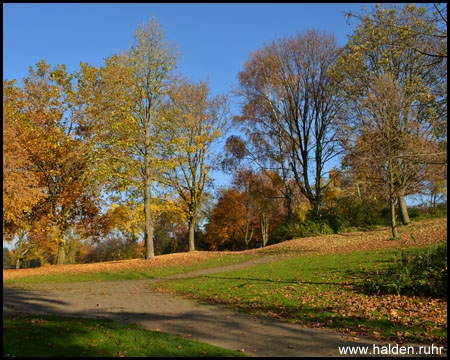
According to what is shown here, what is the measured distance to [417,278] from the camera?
918 cm

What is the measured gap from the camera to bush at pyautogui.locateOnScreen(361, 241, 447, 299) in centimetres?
849

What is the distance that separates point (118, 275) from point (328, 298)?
11.3m

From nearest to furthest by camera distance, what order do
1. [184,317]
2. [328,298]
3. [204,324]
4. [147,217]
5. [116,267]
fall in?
A: [204,324] < [184,317] < [328,298] < [116,267] < [147,217]

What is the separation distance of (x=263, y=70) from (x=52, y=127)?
15927 millimetres

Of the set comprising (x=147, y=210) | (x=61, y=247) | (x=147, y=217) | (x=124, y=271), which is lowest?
(x=124, y=271)

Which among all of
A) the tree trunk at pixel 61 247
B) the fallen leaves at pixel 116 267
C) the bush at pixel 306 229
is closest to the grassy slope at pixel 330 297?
the fallen leaves at pixel 116 267

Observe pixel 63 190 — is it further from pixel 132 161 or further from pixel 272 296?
pixel 272 296

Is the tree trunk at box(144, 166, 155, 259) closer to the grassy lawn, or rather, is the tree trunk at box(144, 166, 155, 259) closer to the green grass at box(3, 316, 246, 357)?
the grassy lawn

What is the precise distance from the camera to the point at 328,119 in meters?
26.8

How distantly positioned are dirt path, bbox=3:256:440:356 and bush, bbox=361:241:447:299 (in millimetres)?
3201

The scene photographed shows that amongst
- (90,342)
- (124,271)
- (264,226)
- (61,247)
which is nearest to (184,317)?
(90,342)

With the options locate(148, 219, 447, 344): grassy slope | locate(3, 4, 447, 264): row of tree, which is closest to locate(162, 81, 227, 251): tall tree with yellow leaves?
locate(3, 4, 447, 264): row of tree

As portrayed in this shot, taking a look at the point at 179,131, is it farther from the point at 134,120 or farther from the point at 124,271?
the point at 124,271

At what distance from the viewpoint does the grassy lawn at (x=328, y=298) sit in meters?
6.84
